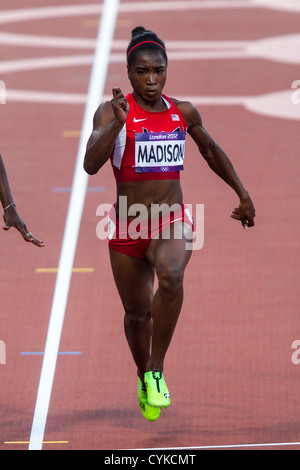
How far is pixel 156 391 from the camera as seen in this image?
719cm

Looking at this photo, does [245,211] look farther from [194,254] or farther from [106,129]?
[194,254]

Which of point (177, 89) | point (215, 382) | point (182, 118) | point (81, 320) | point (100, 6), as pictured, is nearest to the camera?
point (182, 118)

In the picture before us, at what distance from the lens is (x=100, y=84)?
1545 centimetres

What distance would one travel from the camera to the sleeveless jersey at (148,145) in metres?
7.23

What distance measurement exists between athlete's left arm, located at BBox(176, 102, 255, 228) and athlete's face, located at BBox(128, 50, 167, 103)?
35cm

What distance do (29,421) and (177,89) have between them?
8.03 m

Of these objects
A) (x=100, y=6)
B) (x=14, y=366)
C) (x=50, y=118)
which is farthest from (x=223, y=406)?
(x=100, y=6)

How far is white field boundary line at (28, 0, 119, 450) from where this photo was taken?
823 cm

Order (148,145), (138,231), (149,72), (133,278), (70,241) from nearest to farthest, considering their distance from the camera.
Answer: (149,72) → (148,145) → (138,231) → (133,278) → (70,241)

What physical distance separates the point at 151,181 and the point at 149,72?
0.71 meters

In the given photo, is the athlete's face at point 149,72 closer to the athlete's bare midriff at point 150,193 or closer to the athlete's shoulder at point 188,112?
the athlete's shoulder at point 188,112

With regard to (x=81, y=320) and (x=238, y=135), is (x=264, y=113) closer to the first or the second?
(x=238, y=135)

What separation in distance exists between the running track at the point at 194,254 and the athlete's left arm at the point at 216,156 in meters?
1.49

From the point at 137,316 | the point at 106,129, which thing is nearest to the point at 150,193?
the point at 106,129
